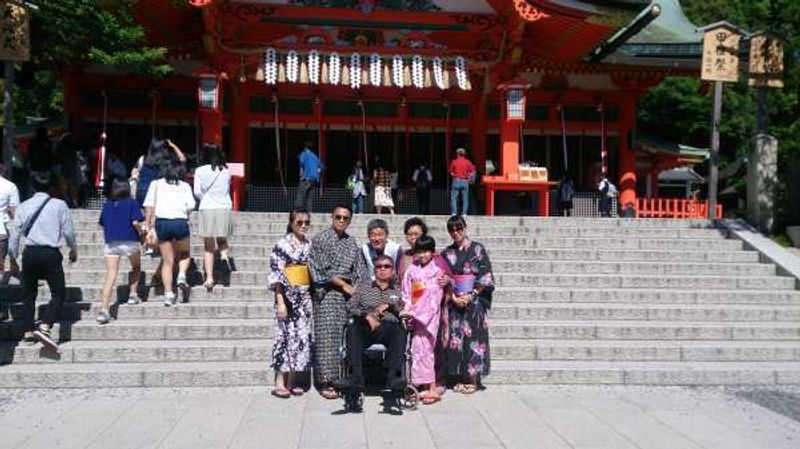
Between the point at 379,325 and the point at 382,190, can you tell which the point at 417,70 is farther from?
the point at 379,325

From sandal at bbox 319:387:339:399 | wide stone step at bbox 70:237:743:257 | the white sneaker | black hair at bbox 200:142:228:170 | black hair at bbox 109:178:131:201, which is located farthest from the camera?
wide stone step at bbox 70:237:743:257

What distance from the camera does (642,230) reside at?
39.4 ft

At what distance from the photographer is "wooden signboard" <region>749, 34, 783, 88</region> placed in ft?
41.2

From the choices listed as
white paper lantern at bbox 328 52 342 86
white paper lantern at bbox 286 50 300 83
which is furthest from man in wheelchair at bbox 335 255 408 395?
white paper lantern at bbox 286 50 300 83

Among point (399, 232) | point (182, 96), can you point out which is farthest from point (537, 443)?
point (182, 96)

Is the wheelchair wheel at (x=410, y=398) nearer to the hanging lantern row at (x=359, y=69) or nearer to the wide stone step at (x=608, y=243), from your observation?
the wide stone step at (x=608, y=243)

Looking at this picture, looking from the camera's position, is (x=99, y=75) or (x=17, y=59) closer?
(x=17, y=59)

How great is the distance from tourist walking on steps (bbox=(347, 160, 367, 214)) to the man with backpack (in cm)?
131

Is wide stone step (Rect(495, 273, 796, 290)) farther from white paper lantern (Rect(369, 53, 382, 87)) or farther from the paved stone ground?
white paper lantern (Rect(369, 53, 382, 87))

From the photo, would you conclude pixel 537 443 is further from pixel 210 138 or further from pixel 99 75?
pixel 99 75

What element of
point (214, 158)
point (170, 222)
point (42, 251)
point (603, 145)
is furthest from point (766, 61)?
point (42, 251)

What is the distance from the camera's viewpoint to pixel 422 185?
55.6ft

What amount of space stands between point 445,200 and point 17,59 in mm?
9664

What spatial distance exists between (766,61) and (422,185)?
297 inches
